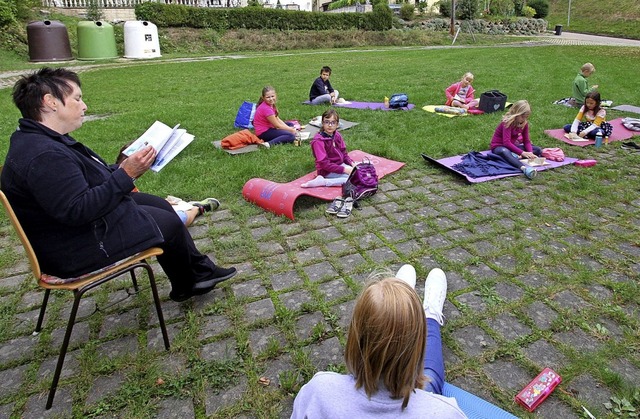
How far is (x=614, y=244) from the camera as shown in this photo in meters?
4.17

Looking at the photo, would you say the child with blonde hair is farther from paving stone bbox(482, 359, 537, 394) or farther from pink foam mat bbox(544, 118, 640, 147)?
pink foam mat bbox(544, 118, 640, 147)

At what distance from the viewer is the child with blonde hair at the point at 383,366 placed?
4.91 feet

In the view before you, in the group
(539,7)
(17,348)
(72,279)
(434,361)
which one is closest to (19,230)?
(72,279)

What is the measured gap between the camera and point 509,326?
308cm

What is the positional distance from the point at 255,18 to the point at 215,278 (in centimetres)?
2773

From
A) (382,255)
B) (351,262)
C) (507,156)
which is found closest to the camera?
(351,262)

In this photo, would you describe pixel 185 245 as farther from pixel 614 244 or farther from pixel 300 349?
pixel 614 244

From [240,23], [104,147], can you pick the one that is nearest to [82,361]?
[104,147]

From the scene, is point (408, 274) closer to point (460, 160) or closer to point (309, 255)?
point (309, 255)

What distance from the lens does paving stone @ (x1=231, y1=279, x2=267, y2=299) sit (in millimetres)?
3456

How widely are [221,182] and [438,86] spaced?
876cm

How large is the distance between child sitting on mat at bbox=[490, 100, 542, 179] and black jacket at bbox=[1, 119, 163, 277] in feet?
17.2

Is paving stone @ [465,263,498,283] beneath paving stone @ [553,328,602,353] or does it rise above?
above

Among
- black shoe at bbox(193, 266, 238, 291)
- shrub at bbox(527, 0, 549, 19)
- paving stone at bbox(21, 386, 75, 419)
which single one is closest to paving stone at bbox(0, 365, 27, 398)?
paving stone at bbox(21, 386, 75, 419)
